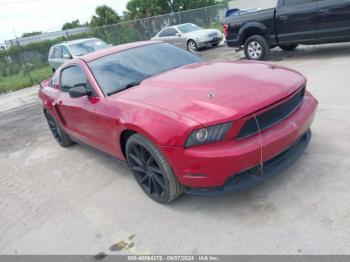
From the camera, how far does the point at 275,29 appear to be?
10266 millimetres

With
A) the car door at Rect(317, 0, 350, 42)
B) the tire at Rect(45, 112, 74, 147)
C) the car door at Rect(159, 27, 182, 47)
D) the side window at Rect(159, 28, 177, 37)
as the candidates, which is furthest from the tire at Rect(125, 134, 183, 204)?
the side window at Rect(159, 28, 177, 37)

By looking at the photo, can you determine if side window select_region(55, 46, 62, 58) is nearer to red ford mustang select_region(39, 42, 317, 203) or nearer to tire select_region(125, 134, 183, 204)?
red ford mustang select_region(39, 42, 317, 203)

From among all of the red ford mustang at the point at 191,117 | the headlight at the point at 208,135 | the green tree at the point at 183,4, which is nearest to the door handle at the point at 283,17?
the red ford mustang at the point at 191,117

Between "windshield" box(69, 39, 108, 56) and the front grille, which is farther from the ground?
"windshield" box(69, 39, 108, 56)

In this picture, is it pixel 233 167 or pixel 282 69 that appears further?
pixel 282 69

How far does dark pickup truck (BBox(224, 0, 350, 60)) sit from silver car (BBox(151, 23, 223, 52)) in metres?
6.13

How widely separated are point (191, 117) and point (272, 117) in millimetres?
782

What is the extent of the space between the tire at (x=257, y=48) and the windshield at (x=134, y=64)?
19.9ft

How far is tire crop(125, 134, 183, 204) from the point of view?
346cm

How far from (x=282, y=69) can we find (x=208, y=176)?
166 centimetres

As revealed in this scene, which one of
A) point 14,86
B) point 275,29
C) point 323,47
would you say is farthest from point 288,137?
point 14,86

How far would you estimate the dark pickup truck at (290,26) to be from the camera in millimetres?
8945

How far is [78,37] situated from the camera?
A: 26047mm

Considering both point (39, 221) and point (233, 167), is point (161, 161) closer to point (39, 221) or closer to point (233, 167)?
point (233, 167)
